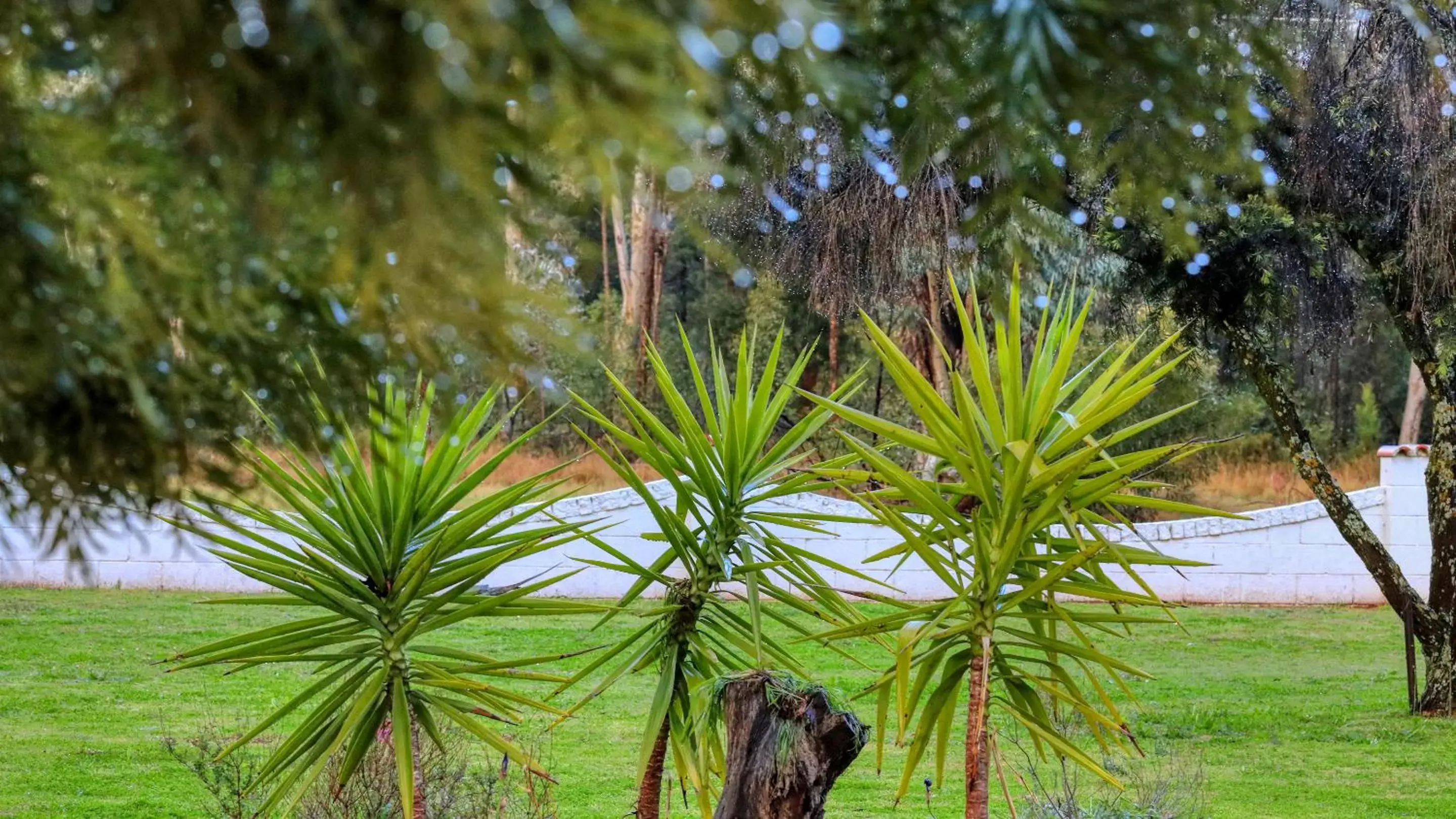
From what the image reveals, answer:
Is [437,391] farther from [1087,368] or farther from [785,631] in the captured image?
[785,631]

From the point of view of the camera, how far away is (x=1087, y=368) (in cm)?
391

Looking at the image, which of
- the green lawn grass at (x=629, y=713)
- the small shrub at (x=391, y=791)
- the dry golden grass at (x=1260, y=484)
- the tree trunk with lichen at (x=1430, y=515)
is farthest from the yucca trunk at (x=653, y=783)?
the dry golden grass at (x=1260, y=484)

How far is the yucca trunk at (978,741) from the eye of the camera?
11.6ft

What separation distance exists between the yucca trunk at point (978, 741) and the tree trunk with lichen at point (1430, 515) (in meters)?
4.94

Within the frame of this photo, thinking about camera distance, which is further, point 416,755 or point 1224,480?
point 1224,480

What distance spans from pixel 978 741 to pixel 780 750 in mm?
602

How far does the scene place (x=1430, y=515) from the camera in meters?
8.21

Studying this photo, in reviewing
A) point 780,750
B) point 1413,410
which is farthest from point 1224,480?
point 780,750

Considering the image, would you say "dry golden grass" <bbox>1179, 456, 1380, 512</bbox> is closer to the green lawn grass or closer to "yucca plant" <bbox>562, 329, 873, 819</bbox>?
the green lawn grass

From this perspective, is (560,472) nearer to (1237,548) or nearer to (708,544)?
(1237,548)

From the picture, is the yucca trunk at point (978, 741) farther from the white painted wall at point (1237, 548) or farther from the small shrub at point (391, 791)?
the white painted wall at point (1237, 548)

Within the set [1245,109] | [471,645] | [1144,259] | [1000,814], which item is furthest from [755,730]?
[471,645]

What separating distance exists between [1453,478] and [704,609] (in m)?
5.74

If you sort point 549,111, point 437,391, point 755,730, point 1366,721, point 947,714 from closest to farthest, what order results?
point 549,111 < point 437,391 < point 755,730 < point 947,714 < point 1366,721
